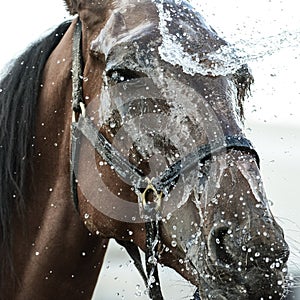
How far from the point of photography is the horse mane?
2506 mm

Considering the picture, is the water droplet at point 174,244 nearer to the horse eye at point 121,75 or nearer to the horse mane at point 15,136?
the horse eye at point 121,75

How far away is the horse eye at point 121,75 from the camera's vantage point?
2.09 metres

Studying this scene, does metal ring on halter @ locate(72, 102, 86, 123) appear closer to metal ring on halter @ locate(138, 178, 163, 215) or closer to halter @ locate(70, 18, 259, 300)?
halter @ locate(70, 18, 259, 300)

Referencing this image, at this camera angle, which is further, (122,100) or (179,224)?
(122,100)

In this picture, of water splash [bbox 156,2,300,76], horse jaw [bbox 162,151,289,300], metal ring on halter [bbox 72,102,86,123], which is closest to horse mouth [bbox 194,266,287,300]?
horse jaw [bbox 162,151,289,300]

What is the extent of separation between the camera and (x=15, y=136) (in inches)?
98.9

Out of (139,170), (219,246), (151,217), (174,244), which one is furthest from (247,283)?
(139,170)

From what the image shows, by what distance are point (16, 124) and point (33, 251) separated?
1.52 feet

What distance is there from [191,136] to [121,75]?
0.31 metres

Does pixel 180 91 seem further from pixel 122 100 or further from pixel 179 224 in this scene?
pixel 179 224

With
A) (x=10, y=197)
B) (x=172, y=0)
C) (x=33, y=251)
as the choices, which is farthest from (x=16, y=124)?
(x=172, y=0)

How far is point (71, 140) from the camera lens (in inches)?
92.3

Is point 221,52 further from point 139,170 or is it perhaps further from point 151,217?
point 151,217

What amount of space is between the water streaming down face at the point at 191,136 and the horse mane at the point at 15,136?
1.27ft
